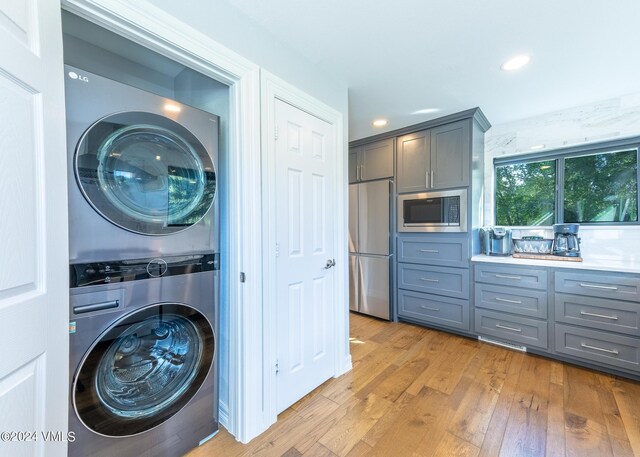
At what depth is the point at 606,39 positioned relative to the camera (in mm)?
1646

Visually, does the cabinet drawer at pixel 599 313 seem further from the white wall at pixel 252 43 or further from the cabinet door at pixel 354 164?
the white wall at pixel 252 43

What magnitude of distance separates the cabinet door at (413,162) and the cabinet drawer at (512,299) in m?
1.23

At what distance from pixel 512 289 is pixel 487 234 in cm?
65

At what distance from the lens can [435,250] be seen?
296cm

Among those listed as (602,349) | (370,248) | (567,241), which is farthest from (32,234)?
(567,241)

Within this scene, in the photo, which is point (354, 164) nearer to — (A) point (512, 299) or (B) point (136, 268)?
(A) point (512, 299)

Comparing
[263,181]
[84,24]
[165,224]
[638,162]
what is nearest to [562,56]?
[638,162]

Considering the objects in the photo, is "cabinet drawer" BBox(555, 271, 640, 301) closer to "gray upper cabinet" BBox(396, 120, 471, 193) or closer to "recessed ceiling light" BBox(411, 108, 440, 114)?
"gray upper cabinet" BBox(396, 120, 471, 193)

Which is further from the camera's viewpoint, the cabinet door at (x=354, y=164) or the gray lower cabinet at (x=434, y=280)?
the cabinet door at (x=354, y=164)

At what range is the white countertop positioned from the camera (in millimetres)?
2047

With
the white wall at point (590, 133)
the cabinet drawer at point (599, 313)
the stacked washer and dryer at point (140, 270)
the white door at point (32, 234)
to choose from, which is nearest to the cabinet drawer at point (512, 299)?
the cabinet drawer at point (599, 313)

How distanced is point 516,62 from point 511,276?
1774mm

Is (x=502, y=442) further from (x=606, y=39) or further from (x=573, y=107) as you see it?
(x=573, y=107)

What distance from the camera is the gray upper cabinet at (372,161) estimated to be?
3277mm
